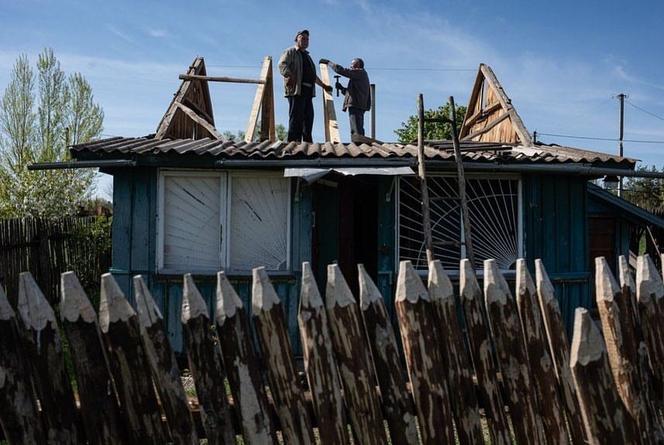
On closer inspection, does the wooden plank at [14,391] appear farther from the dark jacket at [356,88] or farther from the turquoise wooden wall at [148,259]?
the dark jacket at [356,88]

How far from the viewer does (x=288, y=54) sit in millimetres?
9414

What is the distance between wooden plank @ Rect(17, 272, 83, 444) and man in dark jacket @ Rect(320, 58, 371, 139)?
8760 mm

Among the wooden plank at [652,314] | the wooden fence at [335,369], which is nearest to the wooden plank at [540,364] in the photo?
the wooden fence at [335,369]

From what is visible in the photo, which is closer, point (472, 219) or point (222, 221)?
point (222, 221)

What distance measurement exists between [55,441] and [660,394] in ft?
8.20

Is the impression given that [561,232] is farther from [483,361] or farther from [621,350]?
[483,361]

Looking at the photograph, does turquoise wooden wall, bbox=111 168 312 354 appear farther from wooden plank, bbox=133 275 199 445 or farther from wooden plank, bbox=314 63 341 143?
wooden plank, bbox=133 275 199 445

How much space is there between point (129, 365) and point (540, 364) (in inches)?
63.1

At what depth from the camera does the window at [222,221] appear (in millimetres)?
7277

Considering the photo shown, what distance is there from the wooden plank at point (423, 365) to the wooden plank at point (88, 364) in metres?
1.12

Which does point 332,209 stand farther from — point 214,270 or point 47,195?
point 47,195

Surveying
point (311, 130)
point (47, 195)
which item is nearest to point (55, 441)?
point (311, 130)

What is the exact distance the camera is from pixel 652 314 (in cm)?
249

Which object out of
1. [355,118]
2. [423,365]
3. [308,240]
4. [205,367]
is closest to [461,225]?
[308,240]
